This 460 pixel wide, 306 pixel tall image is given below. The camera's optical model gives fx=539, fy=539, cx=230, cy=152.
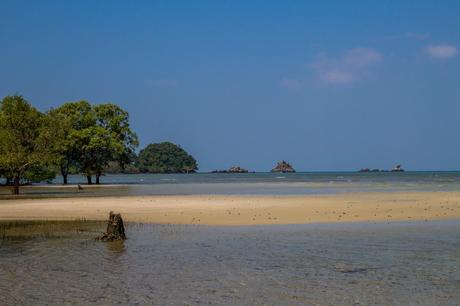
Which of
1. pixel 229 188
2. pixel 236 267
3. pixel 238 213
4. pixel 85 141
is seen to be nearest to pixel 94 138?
pixel 85 141

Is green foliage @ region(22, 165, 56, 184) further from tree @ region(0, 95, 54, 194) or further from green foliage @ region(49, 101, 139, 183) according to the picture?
tree @ region(0, 95, 54, 194)

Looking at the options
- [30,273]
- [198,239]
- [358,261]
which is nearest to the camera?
[30,273]

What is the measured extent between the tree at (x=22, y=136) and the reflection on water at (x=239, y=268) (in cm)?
3234

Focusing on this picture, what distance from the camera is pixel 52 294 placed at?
37.0 feet

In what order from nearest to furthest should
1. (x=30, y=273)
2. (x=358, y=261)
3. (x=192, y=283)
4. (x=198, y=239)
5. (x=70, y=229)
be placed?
1. (x=192, y=283)
2. (x=30, y=273)
3. (x=358, y=261)
4. (x=198, y=239)
5. (x=70, y=229)

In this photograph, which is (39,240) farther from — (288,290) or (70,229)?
(288,290)

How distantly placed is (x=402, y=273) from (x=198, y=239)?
830cm

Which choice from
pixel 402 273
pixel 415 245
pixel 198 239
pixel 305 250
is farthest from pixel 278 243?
pixel 402 273

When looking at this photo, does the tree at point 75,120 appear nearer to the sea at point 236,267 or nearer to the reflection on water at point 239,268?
the sea at point 236,267

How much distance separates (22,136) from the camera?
5191 cm

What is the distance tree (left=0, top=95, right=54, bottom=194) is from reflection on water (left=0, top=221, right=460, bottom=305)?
106 ft

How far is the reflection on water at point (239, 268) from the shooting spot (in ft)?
35.9

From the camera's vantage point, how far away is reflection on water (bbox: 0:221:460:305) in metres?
10.9

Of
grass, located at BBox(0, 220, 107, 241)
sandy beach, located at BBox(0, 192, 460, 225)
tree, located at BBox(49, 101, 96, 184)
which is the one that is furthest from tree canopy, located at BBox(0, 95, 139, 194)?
grass, located at BBox(0, 220, 107, 241)
